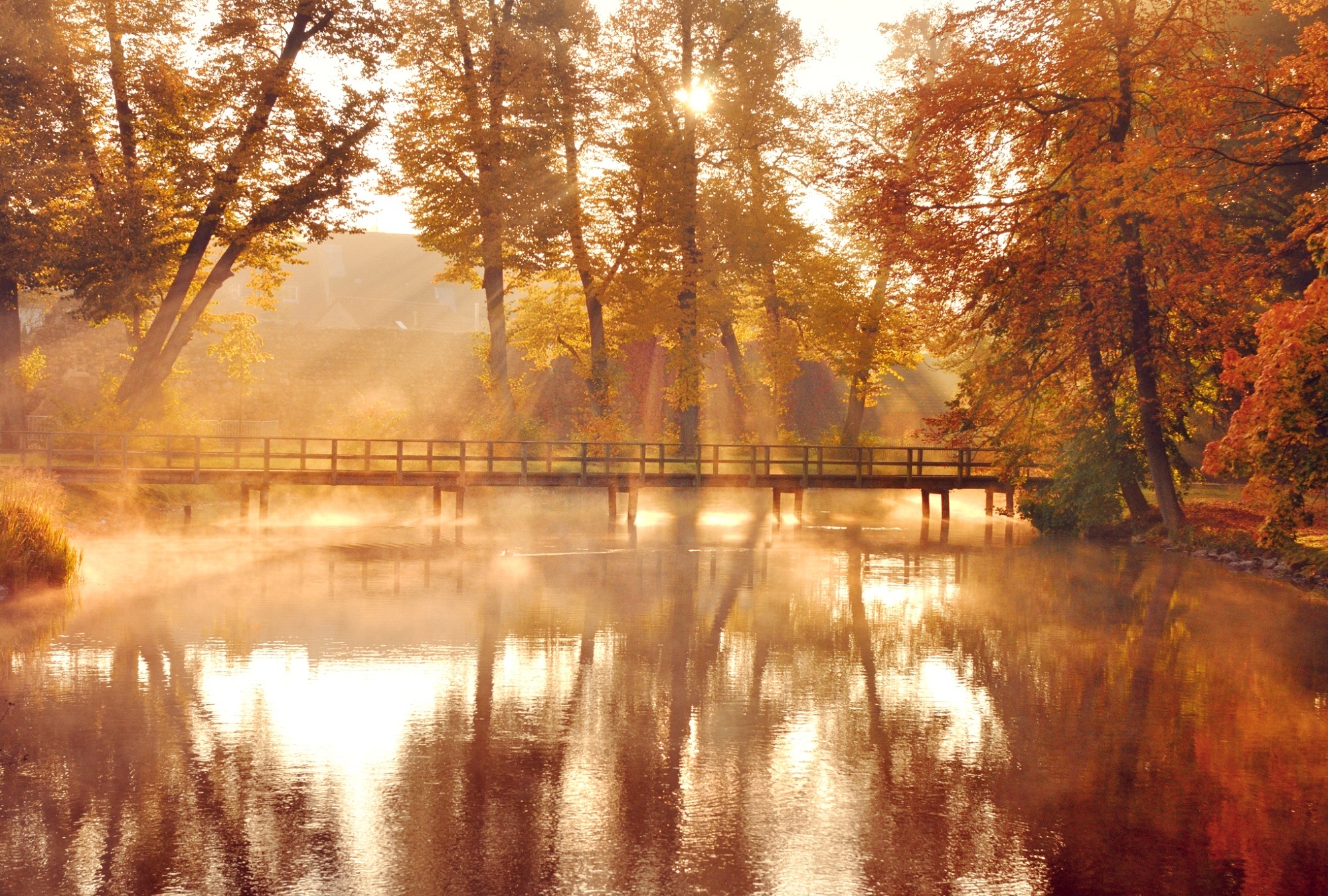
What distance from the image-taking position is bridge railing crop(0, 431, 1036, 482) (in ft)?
101

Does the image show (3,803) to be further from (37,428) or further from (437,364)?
(437,364)

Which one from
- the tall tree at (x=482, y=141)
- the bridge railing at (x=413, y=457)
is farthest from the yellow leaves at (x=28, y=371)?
the tall tree at (x=482, y=141)

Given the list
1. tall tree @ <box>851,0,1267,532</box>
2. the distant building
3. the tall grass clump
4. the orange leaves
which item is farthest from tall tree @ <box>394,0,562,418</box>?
the distant building

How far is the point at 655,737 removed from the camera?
35.3 ft

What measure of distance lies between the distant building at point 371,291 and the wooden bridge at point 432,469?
1443 inches

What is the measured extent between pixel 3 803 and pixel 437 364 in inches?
2044

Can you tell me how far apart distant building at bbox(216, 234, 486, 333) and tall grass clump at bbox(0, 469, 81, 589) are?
54791 millimetres

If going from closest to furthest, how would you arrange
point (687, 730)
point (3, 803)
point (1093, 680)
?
point (3, 803) → point (687, 730) → point (1093, 680)

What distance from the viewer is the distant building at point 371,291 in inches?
3029

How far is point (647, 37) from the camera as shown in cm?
4634

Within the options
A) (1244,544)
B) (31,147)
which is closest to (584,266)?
(31,147)

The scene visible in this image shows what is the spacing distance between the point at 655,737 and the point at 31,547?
1329cm

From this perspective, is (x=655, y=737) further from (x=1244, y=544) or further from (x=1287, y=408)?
(x=1244, y=544)

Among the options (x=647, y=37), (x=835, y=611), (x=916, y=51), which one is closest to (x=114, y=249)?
(x=647, y=37)
